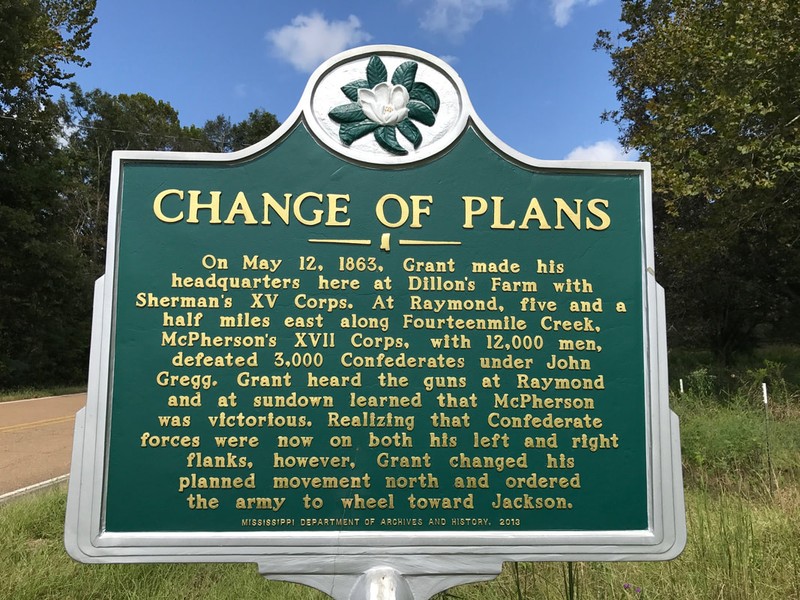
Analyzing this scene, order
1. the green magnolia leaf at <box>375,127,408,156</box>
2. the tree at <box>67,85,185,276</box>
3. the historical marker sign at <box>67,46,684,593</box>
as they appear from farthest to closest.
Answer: the tree at <box>67,85,185,276</box> < the green magnolia leaf at <box>375,127,408,156</box> < the historical marker sign at <box>67,46,684,593</box>

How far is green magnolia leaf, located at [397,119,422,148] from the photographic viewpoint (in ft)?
7.97

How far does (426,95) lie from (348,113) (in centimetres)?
36

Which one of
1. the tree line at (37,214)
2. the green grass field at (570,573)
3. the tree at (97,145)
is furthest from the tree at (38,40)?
the green grass field at (570,573)

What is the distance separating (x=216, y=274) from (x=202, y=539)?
1081 millimetres

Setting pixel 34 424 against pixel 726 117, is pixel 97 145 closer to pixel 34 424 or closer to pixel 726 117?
pixel 34 424

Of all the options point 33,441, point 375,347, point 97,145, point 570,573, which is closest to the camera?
point 375,347

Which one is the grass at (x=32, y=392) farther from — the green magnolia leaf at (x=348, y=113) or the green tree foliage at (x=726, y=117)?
the green tree foliage at (x=726, y=117)

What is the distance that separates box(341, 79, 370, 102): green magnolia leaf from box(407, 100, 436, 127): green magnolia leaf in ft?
0.71

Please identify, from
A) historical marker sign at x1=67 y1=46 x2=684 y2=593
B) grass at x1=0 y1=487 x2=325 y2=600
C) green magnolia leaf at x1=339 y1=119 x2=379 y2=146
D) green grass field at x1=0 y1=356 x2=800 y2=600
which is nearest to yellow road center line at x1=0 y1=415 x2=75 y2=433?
green grass field at x1=0 y1=356 x2=800 y2=600

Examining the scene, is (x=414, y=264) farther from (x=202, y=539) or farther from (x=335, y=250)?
(x=202, y=539)

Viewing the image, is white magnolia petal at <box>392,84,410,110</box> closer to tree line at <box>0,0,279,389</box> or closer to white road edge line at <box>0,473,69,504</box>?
white road edge line at <box>0,473,69,504</box>

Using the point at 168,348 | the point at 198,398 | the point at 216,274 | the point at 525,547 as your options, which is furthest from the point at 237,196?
the point at 525,547

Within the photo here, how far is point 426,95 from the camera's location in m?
2.46

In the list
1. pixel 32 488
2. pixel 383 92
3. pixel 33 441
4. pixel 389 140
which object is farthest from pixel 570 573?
pixel 33 441
